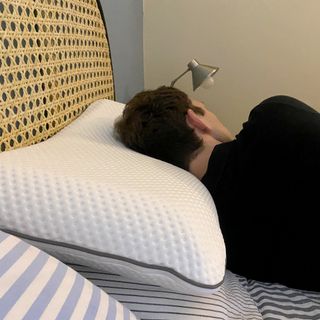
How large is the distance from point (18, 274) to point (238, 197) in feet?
1.85

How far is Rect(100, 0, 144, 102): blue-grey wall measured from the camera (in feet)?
5.32

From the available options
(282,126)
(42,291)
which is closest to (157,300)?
(42,291)

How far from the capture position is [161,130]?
3.41 ft

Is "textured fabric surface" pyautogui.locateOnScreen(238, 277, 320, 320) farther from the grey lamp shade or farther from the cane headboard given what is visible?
the grey lamp shade

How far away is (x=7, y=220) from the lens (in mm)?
578

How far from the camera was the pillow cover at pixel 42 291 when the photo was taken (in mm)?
388

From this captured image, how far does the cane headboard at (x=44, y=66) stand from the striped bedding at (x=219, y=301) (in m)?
0.32

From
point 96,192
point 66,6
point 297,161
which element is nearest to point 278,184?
point 297,161

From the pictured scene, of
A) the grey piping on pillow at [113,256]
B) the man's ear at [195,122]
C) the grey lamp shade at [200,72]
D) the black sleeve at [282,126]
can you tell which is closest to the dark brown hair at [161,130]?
the man's ear at [195,122]

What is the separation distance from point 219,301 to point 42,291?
1.20 ft

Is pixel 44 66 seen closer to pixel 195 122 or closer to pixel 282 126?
pixel 195 122

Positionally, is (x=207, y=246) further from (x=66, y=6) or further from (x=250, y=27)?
(x=250, y=27)

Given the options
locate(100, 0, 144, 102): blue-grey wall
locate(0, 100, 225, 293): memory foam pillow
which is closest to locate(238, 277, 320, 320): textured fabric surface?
locate(0, 100, 225, 293): memory foam pillow

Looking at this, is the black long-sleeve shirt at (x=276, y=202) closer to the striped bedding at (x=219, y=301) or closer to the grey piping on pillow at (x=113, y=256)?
the striped bedding at (x=219, y=301)
